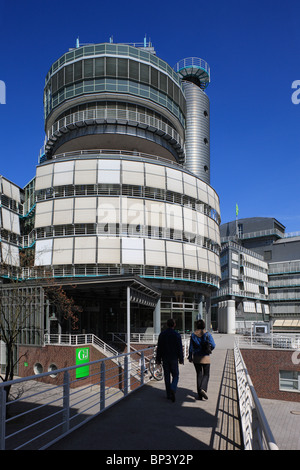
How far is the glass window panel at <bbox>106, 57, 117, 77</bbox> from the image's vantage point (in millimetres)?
44250

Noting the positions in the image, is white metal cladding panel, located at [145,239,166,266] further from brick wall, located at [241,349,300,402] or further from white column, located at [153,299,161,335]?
brick wall, located at [241,349,300,402]

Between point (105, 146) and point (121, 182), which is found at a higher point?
point (105, 146)

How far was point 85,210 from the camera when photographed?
127 ft

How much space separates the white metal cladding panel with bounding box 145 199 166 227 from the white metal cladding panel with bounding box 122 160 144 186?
218 centimetres

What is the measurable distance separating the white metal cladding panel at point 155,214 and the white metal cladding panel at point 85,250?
549cm

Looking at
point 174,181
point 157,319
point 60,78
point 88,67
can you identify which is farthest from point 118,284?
point 60,78

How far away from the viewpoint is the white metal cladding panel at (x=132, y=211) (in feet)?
127

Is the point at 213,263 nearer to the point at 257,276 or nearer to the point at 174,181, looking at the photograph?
the point at 174,181

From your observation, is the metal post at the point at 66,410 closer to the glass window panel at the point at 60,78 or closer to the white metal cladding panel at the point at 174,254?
the white metal cladding panel at the point at 174,254

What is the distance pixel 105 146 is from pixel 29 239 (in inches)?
519

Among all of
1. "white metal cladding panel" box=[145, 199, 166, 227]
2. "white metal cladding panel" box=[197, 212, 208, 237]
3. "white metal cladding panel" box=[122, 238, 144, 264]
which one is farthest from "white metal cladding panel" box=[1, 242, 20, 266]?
"white metal cladding panel" box=[197, 212, 208, 237]

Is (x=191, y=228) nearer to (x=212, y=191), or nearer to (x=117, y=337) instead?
(x=212, y=191)
